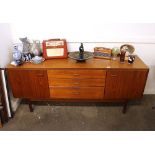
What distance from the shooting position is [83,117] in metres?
2.15

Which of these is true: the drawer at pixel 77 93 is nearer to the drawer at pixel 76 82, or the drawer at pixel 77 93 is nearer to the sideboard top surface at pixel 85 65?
the drawer at pixel 76 82

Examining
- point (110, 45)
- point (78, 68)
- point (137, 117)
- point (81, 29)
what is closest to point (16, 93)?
point (78, 68)

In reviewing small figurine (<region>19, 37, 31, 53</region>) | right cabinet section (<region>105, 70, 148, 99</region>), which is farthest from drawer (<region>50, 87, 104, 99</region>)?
small figurine (<region>19, 37, 31, 53</region>)

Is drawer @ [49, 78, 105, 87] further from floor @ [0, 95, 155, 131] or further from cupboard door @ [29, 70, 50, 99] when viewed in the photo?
floor @ [0, 95, 155, 131]

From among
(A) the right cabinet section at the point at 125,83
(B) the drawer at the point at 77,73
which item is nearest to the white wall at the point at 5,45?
(B) the drawer at the point at 77,73

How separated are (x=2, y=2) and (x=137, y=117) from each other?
86.4 inches

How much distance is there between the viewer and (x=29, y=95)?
2.06 m

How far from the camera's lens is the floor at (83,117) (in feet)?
6.46

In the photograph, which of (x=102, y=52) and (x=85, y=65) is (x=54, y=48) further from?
(x=102, y=52)

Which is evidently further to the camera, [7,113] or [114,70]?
[7,113]

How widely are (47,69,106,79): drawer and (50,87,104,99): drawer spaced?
0.55ft

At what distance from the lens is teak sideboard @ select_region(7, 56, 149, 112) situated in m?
1.88
